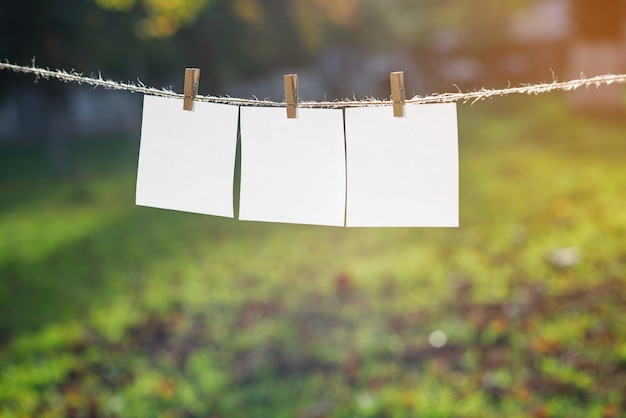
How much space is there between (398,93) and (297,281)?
3253mm

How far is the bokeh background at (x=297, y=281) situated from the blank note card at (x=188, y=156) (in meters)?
0.12

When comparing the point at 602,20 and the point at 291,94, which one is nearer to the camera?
the point at 291,94

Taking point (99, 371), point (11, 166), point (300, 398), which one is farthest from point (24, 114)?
point (300, 398)

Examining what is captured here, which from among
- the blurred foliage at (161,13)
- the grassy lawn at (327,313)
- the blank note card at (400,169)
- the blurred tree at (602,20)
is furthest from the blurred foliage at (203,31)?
the blank note card at (400,169)

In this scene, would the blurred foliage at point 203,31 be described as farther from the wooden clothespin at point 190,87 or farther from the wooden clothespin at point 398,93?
the wooden clothespin at point 398,93

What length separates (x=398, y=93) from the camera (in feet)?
4.80

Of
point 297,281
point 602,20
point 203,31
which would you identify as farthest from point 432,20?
point 297,281

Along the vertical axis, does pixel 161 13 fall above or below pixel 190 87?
above

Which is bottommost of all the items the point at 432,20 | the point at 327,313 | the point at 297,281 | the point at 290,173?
the point at 327,313

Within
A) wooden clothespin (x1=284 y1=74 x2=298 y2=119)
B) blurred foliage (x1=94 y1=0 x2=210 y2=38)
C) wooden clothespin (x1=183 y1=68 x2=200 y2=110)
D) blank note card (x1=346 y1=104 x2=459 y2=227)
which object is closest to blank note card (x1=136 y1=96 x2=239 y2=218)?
wooden clothespin (x1=183 y1=68 x2=200 y2=110)

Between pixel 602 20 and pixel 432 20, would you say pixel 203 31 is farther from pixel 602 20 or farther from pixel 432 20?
pixel 432 20

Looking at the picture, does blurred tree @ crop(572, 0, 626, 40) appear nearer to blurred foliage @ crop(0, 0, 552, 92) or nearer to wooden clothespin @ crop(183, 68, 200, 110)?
blurred foliage @ crop(0, 0, 552, 92)

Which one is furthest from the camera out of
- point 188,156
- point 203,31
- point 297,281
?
point 203,31

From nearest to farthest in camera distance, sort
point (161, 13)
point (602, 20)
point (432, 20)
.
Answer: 1. point (161, 13)
2. point (602, 20)
3. point (432, 20)
